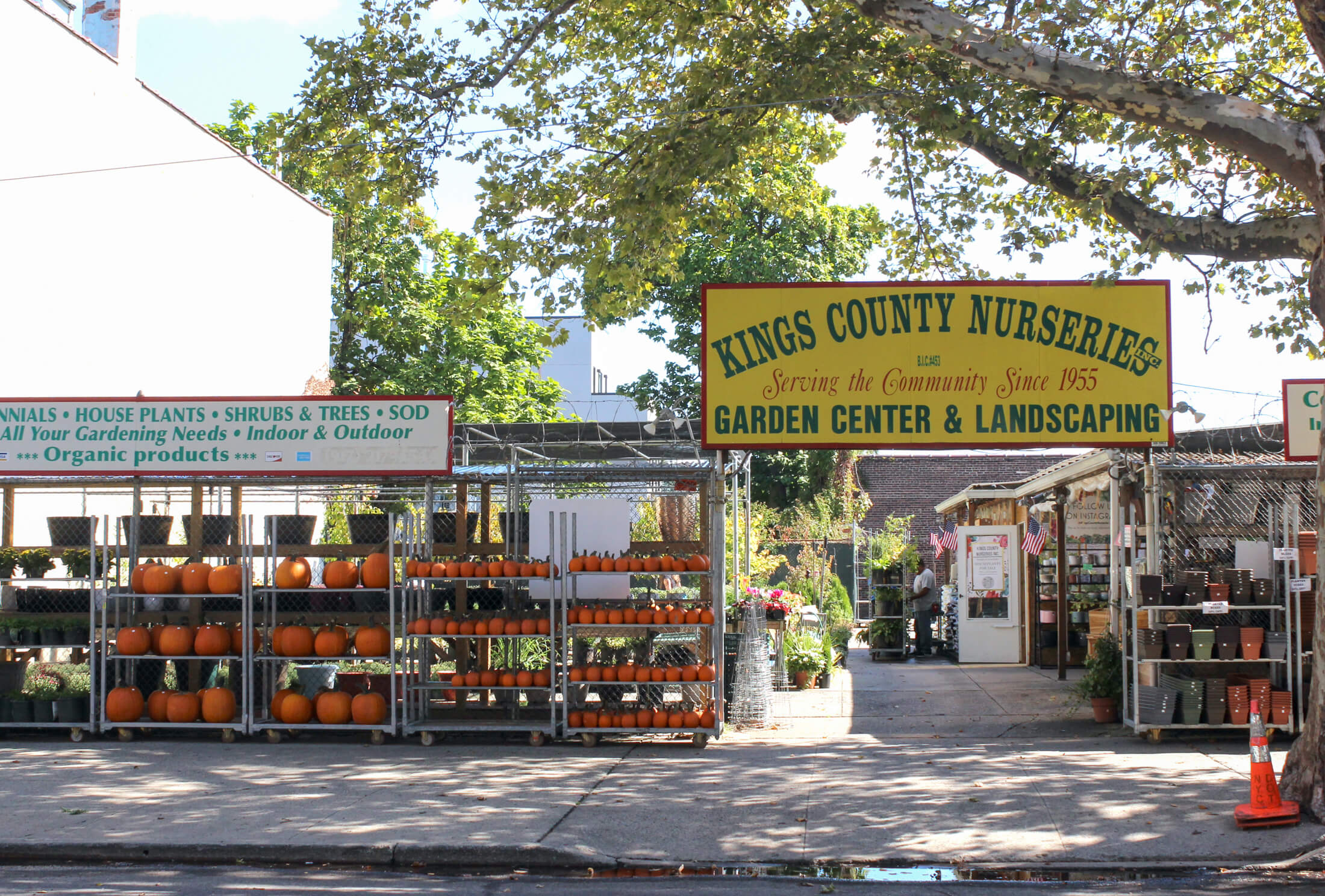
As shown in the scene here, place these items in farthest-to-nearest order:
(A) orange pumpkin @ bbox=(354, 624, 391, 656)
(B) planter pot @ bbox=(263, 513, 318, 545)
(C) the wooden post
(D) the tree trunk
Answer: (C) the wooden post → (B) planter pot @ bbox=(263, 513, 318, 545) → (A) orange pumpkin @ bbox=(354, 624, 391, 656) → (D) the tree trunk

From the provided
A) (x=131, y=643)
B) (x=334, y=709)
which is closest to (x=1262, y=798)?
(x=334, y=709)

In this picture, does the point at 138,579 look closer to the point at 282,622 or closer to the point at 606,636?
the point at 282,622

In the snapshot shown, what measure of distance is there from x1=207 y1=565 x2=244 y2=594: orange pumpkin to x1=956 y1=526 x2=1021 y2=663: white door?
1336cm

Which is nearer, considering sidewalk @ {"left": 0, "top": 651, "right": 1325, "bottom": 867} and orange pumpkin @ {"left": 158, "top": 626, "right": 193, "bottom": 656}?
sidewalk @ {"left": 0, "top": 651, "right": 1325, "bottom": 867}

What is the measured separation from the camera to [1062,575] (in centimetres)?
1853

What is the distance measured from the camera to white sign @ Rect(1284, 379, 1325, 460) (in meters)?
12.2

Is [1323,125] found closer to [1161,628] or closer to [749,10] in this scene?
[1161,628]

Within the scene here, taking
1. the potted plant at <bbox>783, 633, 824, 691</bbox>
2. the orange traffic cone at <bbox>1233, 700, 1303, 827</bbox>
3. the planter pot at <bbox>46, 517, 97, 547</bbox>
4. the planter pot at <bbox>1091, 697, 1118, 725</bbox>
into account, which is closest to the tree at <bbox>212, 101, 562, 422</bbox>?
the potted plant at <bbox>783, 633, 824, 691</bbox>

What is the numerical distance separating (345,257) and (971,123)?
24517 millimetres

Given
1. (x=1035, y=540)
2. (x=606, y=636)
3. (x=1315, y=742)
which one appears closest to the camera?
(x=1315, y=742)

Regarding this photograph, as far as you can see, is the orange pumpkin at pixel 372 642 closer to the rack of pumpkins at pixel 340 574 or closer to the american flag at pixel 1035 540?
the rack of pumpkins at pixel 340 574

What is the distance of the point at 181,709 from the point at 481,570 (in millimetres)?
3540

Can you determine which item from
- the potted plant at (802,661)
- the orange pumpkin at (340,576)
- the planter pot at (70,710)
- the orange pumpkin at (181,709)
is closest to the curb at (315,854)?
the orange pumpkin at (181,709)

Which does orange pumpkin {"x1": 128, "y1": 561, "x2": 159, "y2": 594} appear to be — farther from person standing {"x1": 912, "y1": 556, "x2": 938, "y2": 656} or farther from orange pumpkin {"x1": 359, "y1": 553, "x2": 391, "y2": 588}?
person standing {"x1": 912, "y1": 556, "x2": 938, "y2": 656}
